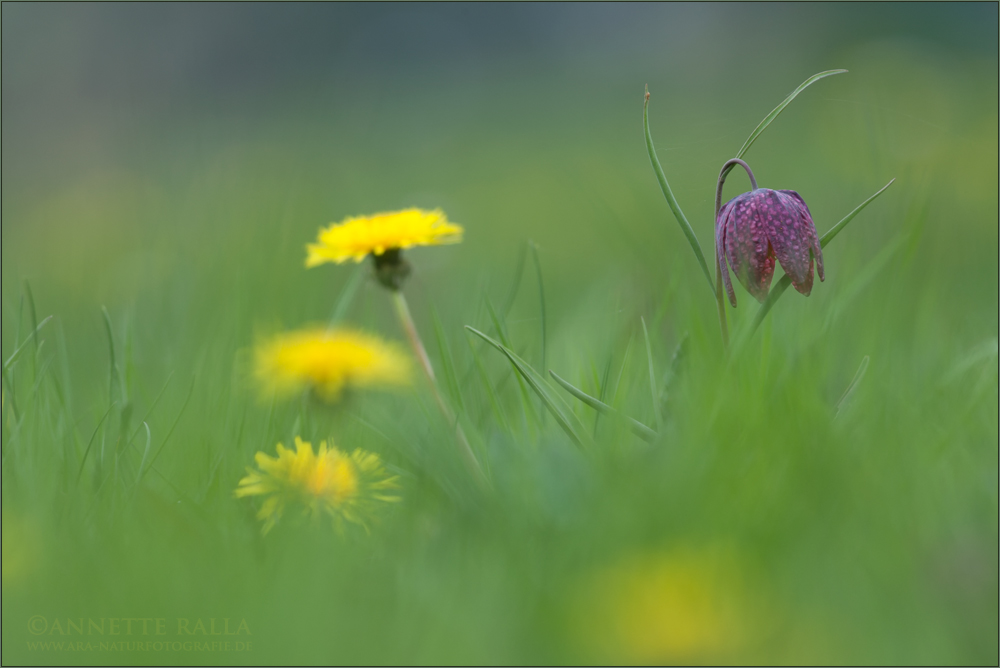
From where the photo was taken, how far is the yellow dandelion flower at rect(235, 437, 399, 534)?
64cm

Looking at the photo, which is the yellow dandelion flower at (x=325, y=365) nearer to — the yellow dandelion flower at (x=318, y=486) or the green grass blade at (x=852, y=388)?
the yellow dandelion flower at (x=318, y=486)

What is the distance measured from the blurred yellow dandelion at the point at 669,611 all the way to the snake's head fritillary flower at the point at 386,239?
0.51m

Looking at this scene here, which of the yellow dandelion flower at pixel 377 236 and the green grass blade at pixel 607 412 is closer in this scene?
the green grass blade at pixel 607 412

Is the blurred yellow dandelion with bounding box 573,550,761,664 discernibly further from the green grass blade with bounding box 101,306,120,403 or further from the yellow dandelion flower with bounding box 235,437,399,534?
the green grass blade with bounding box 101,306,120,403

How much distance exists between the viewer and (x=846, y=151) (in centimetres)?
185

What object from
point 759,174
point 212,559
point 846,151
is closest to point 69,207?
point 759,174

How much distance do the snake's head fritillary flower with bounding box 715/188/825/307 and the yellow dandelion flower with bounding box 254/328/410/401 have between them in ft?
1.54

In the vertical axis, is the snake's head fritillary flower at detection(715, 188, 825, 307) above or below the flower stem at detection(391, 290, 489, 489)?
above

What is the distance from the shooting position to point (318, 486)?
0.66 m

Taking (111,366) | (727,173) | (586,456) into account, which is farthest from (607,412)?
(111,366)

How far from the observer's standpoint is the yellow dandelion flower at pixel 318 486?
2.10 feet

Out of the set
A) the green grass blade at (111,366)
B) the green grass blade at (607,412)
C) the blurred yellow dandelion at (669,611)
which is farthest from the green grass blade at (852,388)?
the green grass blade at (111,366)

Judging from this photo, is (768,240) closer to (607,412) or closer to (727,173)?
(727,173)

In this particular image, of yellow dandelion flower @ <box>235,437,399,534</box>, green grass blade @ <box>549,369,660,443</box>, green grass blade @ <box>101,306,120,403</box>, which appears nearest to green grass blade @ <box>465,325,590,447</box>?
green grass blade @ <box>549,369,660,443</box>
